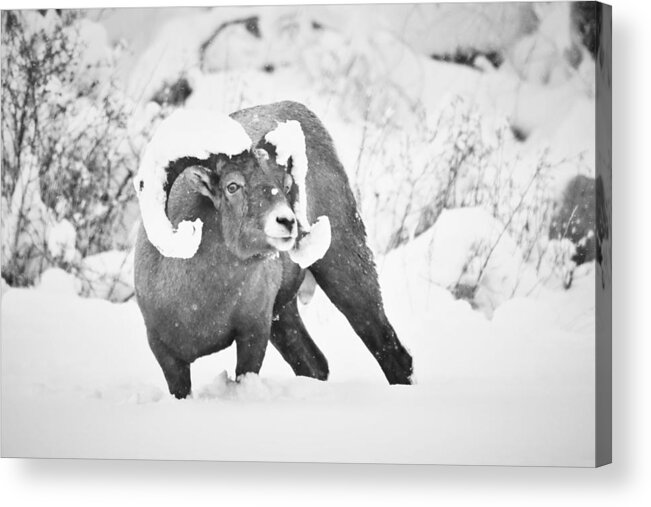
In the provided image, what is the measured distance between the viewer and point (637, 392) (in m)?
5.85

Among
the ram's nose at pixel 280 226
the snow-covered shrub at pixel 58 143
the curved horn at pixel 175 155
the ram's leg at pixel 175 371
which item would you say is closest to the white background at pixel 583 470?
the snow-covered shrub at pixel 58 143

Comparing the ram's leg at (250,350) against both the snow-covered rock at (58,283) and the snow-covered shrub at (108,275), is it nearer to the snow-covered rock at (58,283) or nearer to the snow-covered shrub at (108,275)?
the snow-covered shrub at (108,275)

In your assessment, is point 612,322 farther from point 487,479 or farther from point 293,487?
point 293,487

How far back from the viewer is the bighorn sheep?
5832 millimetres

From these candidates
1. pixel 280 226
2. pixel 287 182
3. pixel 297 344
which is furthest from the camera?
pixel 297 344

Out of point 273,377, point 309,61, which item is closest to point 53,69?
point 309,61

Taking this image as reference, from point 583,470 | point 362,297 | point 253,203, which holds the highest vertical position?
point 253,203

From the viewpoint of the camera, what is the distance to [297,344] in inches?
235

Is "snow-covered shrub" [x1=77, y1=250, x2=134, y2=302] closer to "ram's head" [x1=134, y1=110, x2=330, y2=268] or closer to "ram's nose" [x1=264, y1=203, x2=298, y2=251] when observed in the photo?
"ram's head" [x1=134, y1=110, x2=330, y2=268]

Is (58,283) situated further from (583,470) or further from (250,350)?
(583,470)

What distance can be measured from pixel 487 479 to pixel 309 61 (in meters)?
1.68

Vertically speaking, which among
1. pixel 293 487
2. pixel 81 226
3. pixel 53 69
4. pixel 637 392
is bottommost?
pixel 293 487

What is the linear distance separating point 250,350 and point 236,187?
0.61 m

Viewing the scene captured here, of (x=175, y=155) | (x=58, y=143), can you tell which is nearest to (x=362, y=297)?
(x=175, y=155)
